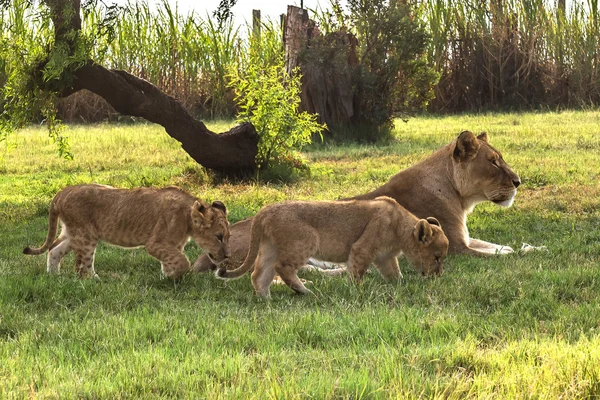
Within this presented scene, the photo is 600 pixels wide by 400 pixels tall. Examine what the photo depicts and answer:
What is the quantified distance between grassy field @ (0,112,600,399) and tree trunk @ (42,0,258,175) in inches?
80.9

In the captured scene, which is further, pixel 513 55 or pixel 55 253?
pixel 513 55

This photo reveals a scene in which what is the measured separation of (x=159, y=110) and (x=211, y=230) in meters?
5.66

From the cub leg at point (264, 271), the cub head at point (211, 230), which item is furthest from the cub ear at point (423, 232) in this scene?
the cub head at point (211, 230)

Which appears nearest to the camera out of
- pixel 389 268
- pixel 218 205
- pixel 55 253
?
pixel 389 268

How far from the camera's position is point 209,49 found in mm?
24656

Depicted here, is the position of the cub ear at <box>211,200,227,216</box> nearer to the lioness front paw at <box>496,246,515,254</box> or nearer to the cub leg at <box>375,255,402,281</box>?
the cub leg at <box>375,255,402,281</box>

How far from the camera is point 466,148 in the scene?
8.01 metres

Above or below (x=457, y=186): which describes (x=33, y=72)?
above

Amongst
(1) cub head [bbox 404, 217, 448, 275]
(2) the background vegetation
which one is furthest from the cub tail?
(2) the background vegetation

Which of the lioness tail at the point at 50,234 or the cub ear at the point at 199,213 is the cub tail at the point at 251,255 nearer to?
the cub ear at the point at 199,213

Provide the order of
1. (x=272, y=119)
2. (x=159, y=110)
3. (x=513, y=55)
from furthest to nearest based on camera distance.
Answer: (x=513, y=55) → (x=272, y=119) → (x=159, y=110)

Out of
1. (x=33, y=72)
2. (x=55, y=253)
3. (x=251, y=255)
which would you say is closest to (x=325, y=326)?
(x=251, y=255)

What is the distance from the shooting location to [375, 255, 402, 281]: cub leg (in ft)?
22.2

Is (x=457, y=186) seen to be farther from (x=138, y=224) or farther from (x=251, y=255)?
(x=138, y=224)
